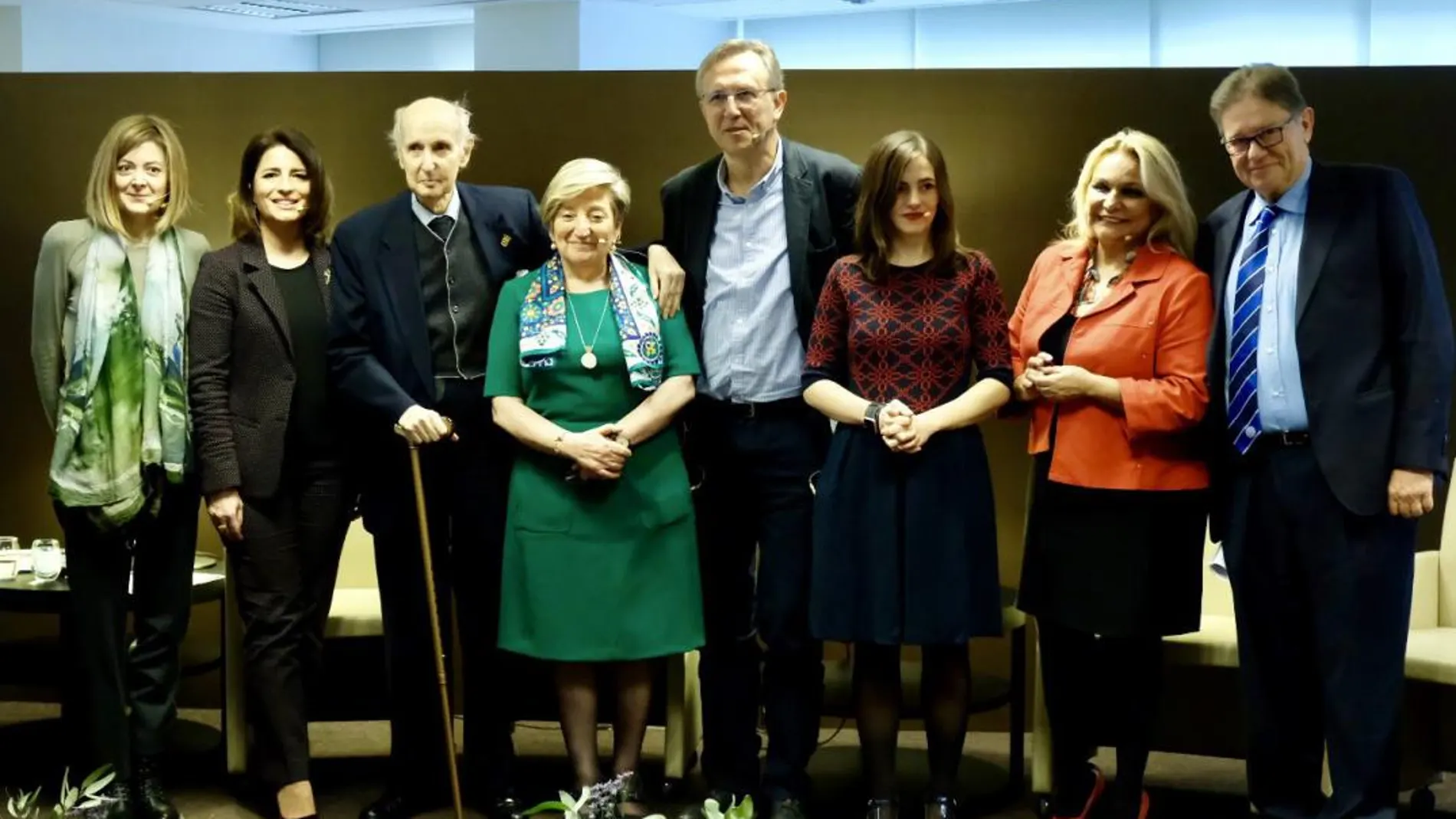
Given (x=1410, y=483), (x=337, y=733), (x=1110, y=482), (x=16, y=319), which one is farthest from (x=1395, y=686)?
(x=16, y=319)

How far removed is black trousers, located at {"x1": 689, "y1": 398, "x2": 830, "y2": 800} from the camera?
4.13 m

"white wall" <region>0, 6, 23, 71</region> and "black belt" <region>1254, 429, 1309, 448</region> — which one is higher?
"white wall" <region>0, 6, 23, 71</region>

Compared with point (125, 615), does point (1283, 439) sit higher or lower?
higher

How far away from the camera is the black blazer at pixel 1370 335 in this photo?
144 inches

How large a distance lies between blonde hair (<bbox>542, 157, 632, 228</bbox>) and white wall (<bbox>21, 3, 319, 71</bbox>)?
935cm

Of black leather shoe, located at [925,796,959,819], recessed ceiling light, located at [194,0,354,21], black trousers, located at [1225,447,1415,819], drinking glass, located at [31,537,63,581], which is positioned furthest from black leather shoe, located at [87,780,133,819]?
recessed ceiling light, located at [194,0,354,21]

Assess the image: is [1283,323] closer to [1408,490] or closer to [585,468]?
[1408,490]

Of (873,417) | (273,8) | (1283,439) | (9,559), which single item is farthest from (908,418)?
(273,8)

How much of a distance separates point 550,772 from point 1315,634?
216cm

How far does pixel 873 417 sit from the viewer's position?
3.92 metres

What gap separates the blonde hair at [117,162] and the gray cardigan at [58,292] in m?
0.07

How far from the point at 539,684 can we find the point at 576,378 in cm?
142

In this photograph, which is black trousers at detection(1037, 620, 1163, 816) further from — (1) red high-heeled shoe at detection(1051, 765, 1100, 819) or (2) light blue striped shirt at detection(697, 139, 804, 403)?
(2) light blue striped shirt at detection(697, 139, 804, 403)

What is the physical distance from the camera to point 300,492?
431 cm
